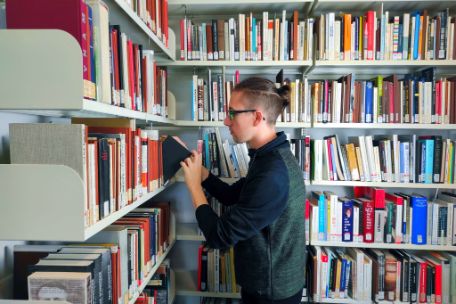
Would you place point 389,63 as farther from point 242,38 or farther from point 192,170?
point 192,170

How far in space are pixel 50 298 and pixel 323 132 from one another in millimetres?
1986

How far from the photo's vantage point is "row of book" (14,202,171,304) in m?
0.88

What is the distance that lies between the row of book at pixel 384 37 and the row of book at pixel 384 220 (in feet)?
3.02

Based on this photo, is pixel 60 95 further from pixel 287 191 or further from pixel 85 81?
pixel 287 191

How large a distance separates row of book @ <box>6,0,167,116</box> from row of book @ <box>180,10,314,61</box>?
673 millimetres

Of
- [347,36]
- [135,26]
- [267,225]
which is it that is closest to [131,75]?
[135,26]

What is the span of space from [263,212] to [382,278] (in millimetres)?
1340

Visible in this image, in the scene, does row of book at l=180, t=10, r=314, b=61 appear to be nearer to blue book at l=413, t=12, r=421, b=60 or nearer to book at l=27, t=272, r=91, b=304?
blue book at l=413, t=12, r=421, b=60

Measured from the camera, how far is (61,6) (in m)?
0.81

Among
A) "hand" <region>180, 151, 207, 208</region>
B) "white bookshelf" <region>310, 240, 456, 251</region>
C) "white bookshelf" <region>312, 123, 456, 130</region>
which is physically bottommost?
"white bookshelf" <region>310, 240, 456, 251</region>

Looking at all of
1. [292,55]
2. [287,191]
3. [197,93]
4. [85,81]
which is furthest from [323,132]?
[85,81]

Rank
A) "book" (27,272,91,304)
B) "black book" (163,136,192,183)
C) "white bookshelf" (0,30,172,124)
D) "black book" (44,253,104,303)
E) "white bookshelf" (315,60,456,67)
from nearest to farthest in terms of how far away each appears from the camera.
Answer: "white bookshelf" (0,30,172,124)
"book" (27,272,91,304)
"black book" (44,253,104,303)
"black book" (163,136,192,183)
"white bookshelf" (315,60,456,67)

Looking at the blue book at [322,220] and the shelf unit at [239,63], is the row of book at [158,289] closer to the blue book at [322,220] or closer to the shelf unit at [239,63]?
the blue book at [322,220]

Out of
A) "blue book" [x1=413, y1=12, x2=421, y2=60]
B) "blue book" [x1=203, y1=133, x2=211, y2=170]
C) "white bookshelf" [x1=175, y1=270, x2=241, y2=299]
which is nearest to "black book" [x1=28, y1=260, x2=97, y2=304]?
"blue book" [x1=203, y1=133, x2=211, y2=170]
